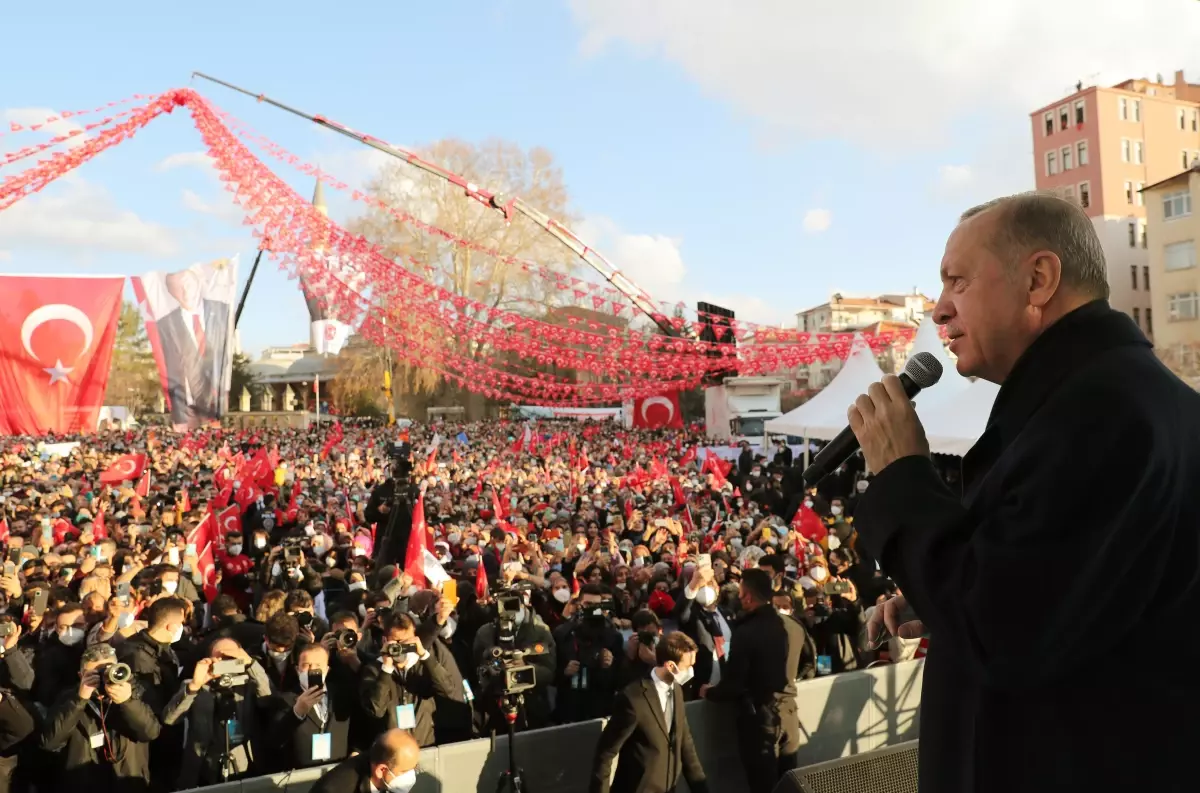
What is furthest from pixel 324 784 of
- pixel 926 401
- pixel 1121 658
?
pixel 926 401

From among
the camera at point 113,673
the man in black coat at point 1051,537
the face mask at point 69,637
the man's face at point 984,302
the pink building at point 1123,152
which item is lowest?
the face mask at point 69,637

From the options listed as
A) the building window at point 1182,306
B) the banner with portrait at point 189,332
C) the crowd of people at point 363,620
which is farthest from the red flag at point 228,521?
the building window at point 1182,306

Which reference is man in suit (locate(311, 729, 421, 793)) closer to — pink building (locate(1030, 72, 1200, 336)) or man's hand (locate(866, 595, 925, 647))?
man's hand (locate(866, 595, 925, 647))

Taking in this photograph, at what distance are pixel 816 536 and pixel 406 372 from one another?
39.3 meters

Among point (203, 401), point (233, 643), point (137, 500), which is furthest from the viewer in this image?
point (203, 401)

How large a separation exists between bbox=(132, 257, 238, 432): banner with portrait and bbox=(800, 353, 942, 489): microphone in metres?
22.8

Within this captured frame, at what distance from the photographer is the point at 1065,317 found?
1.30 m

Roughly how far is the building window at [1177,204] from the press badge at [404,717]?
140 feet

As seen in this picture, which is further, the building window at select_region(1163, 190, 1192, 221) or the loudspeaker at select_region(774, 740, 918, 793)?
the building window at select_region(1163, 190, 1192, 221)

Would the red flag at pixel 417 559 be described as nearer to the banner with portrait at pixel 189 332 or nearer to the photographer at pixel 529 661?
the photographer at pixel 529 661

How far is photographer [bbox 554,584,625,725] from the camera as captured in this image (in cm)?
655

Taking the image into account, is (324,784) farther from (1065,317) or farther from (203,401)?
(203,401)

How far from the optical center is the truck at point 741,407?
34875mm

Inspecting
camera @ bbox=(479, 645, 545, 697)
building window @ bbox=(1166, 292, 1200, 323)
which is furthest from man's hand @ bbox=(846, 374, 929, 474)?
building window @ bbox=(1166, 292, 1200, 323)
